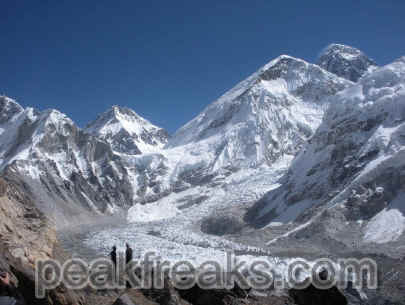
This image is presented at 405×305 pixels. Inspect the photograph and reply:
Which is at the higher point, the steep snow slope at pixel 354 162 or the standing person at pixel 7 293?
the steep snow slope at pixel 354 162

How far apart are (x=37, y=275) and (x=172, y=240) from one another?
11849 cm

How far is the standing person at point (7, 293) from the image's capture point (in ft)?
42.6

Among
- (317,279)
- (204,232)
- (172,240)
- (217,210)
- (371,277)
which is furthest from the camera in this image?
(217,210)

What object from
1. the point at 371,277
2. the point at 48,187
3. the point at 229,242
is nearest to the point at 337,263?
the point at 371,277

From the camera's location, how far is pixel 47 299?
16328mm

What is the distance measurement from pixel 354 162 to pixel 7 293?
133 m

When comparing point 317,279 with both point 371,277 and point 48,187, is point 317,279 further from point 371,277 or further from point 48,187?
point 48,187

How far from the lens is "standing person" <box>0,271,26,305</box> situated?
13.0 metres

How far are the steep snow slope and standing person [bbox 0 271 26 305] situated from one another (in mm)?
94236

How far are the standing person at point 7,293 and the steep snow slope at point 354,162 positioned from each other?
9424 cm

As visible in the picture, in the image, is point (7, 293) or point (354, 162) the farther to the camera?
point (354, 162)

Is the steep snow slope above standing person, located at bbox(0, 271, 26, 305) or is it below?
above

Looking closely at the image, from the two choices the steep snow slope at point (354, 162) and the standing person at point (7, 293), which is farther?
the steep snow slope at point (354, 162)

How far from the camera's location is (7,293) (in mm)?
13461
